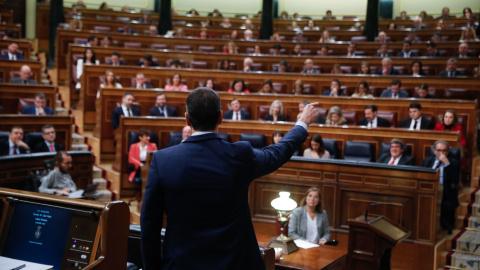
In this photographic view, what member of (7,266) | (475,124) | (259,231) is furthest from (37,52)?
(7,266)

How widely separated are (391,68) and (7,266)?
6166 millimetres

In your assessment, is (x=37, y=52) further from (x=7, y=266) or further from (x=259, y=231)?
(x=7, y=266)

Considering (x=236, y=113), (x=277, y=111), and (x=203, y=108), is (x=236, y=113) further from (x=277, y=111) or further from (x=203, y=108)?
(x=203, y=108)

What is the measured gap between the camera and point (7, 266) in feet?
Answer: 4.53

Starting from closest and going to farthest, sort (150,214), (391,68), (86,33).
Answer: (150,214) < (391,68) < (86,33)

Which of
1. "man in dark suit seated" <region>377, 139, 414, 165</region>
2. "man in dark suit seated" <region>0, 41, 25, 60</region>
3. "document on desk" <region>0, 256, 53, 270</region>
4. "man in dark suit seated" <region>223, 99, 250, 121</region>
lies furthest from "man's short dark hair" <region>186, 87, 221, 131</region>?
"man in dark suit seated" <region>0, 41, 25, 60</region>

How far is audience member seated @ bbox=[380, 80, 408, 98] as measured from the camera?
19.4ft

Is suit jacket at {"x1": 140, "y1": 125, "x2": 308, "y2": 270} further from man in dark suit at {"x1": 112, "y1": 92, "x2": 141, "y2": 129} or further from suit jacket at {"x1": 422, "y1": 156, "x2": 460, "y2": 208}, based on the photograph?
man in dark suit at {"x1": 112, "y1": 92, "x2": 141, "y2": 129}

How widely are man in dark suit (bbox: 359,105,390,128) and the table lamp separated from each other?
2213 mm

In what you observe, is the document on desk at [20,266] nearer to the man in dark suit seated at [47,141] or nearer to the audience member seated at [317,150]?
the audience member seated at [317,150]

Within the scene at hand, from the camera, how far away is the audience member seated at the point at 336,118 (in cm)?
533

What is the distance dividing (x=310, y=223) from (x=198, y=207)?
2.62 meters

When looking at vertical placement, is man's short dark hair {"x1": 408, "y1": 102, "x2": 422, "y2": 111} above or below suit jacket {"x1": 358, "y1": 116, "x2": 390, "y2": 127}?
above

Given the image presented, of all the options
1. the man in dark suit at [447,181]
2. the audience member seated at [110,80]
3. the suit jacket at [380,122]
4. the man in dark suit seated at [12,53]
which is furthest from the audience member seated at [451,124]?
the man in dark suit seated at [12,53]
